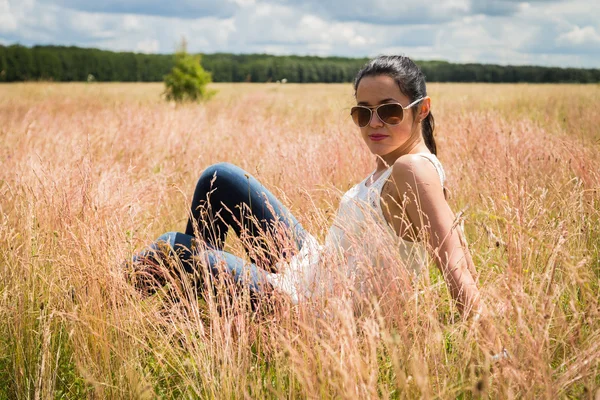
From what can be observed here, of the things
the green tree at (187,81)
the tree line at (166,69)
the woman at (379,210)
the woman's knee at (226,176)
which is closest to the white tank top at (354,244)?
the woman at (379,210)

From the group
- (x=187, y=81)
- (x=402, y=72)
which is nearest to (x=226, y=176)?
(x=402, y=72)

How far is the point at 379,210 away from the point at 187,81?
13.4m

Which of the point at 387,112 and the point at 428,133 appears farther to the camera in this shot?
the point at 428,133

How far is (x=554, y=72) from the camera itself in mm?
45125

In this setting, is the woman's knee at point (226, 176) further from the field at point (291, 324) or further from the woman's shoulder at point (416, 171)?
the woman's shoulder at point (416, 171)

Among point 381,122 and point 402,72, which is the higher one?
point 402,72

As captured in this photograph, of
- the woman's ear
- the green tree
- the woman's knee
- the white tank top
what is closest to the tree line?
the green tree

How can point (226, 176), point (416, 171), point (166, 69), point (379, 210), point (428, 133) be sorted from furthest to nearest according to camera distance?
point (166, 69) < point (226, 176) < point (428, 133) < point (379, 210) < point (416, 171)

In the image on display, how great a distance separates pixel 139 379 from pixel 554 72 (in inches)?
2012

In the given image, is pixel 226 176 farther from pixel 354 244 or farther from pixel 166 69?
pixel 166 69

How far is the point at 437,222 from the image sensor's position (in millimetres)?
1652

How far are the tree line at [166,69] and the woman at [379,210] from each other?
142ft

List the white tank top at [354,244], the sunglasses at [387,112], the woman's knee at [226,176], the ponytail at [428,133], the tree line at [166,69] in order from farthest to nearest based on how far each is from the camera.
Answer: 1. the tree line at [166,69]
2. the woman's knee at [226,176]
3. the ponytail at [428,133]
4. the sunglasses at [387,112]
5. the white tank top at [354,244]

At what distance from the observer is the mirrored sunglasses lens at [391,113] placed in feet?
6.81
